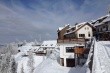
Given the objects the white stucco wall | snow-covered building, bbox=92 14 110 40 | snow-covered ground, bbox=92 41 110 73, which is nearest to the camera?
snow-covered ground, bbox=92 41 110 73

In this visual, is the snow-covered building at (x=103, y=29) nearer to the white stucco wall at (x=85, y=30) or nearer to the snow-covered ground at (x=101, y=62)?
the white stucco wall at (x=85, y=30)

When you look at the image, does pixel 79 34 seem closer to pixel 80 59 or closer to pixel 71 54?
pixel 71 54

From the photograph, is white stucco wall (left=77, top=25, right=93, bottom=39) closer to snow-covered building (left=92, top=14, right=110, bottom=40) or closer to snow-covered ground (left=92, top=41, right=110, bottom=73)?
snow-covered building (left=92, top=14, right=110, bottom=40)

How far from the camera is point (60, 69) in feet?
127

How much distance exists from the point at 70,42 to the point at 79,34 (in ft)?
21.8

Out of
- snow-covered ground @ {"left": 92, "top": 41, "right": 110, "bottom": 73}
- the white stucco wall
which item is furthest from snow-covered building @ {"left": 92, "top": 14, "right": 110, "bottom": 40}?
snow-covered ground @ {"left": 92, "top": 41, "right": 110, "bottom": 73}

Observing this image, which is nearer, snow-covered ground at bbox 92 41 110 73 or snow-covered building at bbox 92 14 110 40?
snow-covered ground at bbox 92 41 110 73

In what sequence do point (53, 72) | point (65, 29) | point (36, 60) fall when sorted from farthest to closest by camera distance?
point (36, 60) → point (65, 29) → point (53, 72)

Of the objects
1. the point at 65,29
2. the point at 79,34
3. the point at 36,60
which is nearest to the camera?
the point at 79,34

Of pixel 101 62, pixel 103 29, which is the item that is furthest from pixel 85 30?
pixel 101 62

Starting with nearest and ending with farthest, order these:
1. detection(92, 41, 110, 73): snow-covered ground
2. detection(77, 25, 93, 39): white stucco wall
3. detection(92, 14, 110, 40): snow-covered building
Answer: detection(92, 41, 110, 73): snow-covered ground < detection(92, 14, 110, 40): snow-covered building < detection(77, 25, 93, 39): white stucco wall

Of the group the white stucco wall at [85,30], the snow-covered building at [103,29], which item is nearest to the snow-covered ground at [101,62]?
the snow-covered building at [103,29]

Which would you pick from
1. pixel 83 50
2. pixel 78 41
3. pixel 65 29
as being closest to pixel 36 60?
pixel 65 29

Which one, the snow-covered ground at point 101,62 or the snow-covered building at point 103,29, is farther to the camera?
the snow-covered building at point 103,29
